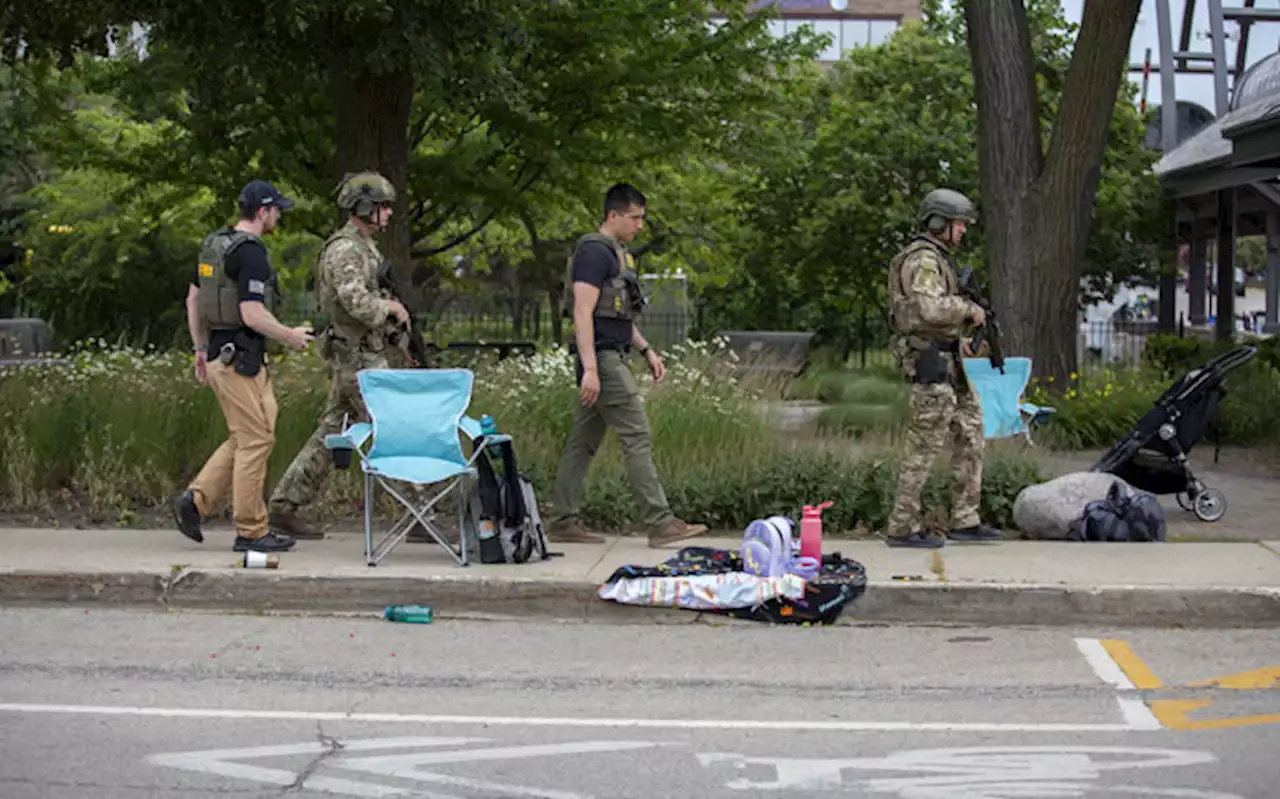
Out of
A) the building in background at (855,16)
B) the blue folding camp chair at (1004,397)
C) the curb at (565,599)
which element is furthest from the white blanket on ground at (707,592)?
the building in background at (855,16)

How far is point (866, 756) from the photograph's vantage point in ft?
18.0

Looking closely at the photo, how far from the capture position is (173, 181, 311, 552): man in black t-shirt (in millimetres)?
8375

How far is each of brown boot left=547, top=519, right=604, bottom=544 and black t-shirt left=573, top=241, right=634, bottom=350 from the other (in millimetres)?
1105

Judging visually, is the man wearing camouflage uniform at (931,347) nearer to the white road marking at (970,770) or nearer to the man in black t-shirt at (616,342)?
the man in black t-shirt at (616,342)

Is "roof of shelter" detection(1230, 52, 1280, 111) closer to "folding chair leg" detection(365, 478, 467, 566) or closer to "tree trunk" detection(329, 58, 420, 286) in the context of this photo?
"tree trunk" detection(329, 58, 420, 286)

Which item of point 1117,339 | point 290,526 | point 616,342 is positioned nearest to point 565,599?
point 616,342

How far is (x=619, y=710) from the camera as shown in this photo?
6.14 meters

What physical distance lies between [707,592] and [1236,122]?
11291 millimetres

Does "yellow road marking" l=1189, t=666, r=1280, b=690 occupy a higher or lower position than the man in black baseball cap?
lower

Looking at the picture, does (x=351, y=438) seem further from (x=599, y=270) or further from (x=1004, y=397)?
(x=1004, y=397)

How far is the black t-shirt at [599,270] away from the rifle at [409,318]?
1130 mm

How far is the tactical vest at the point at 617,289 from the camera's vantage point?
8.80 metres

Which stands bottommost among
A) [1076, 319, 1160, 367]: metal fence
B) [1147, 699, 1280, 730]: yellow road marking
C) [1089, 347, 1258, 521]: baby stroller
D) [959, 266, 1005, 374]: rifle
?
[1147, 699, 1280, 730]: yellow road marking

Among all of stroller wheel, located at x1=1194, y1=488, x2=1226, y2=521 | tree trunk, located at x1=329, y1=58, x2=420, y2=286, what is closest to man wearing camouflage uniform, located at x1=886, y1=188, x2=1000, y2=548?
stroller wheel, located at x1=1194, y1=488, x2=1226, y2=521
